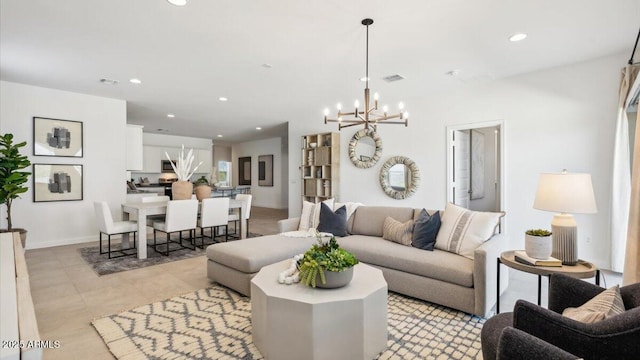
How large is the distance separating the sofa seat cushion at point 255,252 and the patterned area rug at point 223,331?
1.17 feet

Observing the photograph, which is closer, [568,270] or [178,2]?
[568,270]

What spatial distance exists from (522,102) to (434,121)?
51.9 inches

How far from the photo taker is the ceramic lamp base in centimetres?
215

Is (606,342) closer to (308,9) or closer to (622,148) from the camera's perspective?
(308,9)

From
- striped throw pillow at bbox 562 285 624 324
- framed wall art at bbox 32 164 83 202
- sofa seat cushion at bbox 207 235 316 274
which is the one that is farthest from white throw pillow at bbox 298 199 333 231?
framed wall art at bbox 32 164 83 202

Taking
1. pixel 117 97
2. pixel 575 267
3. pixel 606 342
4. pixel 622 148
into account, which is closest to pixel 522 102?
pixel 622 148

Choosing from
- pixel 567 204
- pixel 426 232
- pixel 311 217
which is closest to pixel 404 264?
pixel 426 232

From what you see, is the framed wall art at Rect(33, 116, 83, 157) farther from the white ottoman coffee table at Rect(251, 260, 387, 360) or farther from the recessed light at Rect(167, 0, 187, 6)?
the white ottoman coffee table at Rect(251, 260, 387, 360)

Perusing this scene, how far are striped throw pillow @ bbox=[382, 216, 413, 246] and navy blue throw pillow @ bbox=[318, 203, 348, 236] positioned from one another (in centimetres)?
54

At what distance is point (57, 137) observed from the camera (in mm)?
5047

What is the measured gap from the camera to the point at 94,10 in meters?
2.62

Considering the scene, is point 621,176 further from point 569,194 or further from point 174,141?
point 174,141

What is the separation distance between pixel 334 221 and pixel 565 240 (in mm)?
2362

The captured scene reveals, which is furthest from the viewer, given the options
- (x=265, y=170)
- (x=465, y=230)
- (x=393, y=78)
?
(x=265, y=170)
